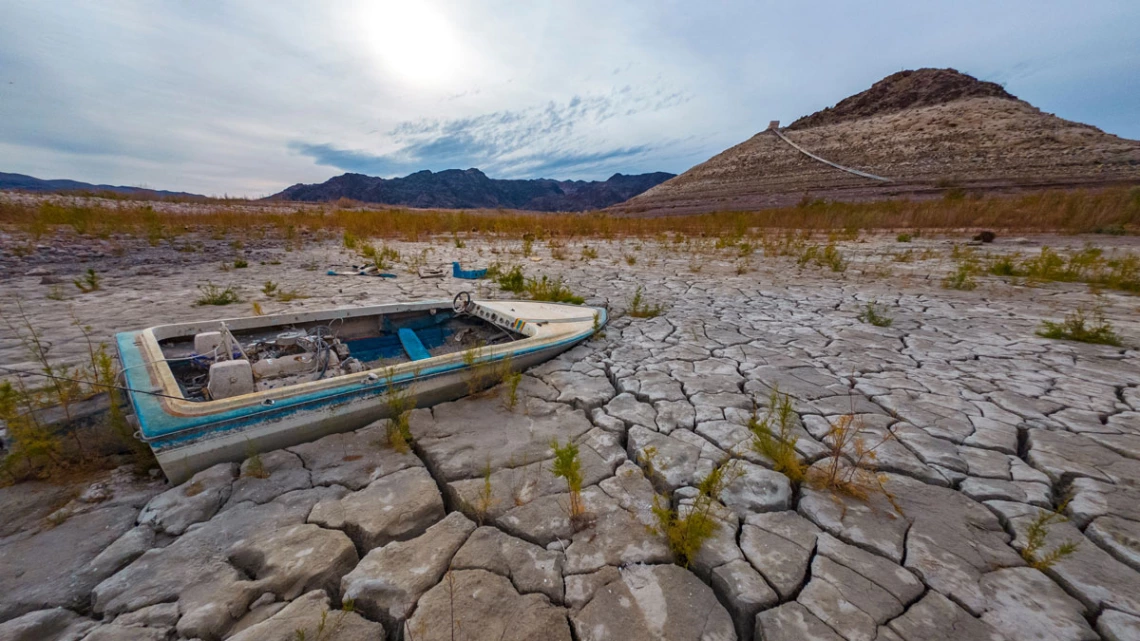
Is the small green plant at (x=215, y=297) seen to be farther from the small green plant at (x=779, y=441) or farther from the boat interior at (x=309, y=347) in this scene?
the small green plant at (x=779, y=441)

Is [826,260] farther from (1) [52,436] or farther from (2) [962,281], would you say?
(1) [52,436]

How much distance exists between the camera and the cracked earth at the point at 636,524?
125cm

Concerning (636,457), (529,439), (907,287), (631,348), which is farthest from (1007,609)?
(907,287)

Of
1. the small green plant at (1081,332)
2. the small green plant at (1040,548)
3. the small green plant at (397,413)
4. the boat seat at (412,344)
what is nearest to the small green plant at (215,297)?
the boat seat at (412,344)

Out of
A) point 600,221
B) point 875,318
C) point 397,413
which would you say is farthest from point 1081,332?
point 600,221

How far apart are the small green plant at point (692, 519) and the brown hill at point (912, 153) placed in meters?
21.5

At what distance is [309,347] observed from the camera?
2801 mm

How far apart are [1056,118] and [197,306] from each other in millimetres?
37947

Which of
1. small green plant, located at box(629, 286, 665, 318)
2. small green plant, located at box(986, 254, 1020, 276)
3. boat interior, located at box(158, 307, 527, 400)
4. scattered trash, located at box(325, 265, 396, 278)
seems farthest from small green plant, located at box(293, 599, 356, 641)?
small green plant, located at box(986, 254, 1020, 276)

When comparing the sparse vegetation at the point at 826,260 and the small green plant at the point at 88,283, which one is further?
the sparse vegetation at the point at 826,260

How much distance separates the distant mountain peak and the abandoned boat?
125 feet

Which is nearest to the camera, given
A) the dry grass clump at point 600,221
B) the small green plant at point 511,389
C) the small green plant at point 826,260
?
the small green plant at point 511,389

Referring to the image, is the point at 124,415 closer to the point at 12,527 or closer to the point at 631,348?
the point at 12,527

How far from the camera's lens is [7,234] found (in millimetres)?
7531
